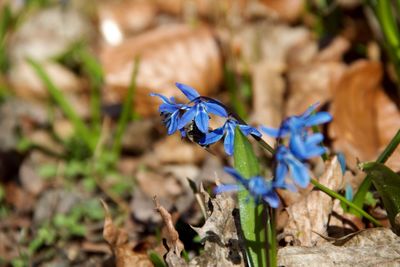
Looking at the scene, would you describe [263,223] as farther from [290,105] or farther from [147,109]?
[147,109]

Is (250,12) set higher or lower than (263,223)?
higher

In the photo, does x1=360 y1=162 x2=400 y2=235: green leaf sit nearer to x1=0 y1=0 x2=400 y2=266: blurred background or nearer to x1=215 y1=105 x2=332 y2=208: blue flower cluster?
x1=0 y1=0 x2=400 y2=266: blurred background

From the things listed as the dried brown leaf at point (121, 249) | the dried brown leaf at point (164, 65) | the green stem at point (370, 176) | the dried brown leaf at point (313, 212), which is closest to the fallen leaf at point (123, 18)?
the dried brown leaf at point (164, 65)

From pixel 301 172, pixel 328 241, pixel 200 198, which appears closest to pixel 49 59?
pixel 200 198

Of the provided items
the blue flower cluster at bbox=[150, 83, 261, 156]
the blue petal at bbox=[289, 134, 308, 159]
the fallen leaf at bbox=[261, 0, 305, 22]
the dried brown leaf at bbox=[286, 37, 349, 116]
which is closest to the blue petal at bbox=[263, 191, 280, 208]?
the blue petal at bbox=[289, 134, 308, 159]

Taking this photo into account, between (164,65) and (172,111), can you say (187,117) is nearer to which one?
(172,111)

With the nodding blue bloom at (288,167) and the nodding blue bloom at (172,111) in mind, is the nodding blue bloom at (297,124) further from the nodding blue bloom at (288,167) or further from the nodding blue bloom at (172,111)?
the nodding blue bloom at (172,111)
